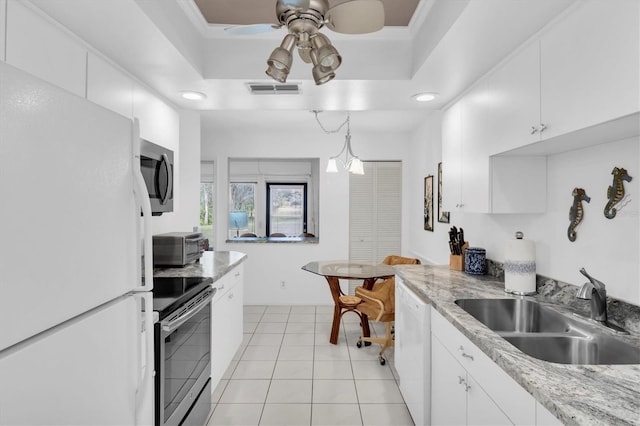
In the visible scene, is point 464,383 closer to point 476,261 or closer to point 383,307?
point 476,261

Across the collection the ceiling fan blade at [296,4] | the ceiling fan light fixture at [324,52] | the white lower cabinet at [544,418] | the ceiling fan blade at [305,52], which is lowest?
the white lower cabinet at [544,418]

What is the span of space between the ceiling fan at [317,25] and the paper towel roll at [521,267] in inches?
56.0

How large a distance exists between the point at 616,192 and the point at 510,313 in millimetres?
780

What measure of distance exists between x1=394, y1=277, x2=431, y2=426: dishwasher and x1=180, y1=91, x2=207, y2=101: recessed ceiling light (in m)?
2.09

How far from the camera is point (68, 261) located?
2.60 feet

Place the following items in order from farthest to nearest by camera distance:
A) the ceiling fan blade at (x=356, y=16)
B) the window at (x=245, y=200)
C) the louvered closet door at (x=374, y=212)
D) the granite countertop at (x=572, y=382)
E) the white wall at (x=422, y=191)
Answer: the window at (x=245, y=200)
the louvered closet door at (x=374, y=212)
the white wall at (x=422, y=191)
the ceiling fan blade at (x=356, y=16)
the granite countertop at (x=572, y=382)

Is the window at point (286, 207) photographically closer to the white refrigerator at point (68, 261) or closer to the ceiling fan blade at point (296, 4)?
the ceiling fan blade at point (296, 4)

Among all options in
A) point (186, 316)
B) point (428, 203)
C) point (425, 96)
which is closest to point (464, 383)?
point (186, 316)

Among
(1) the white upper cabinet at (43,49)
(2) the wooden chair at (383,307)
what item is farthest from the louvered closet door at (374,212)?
(1) the white upper cabinet at (43,49)

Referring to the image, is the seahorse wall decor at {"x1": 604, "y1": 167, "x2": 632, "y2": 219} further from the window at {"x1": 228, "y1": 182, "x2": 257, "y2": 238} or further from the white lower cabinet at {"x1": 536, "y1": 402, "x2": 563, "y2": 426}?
the window at {"x1": 228, "y1": 182, "x2": 257, "y2": 238}

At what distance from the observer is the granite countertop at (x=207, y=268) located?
240 centimetres

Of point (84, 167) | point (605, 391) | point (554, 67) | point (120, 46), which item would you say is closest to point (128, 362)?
point (84, 167)

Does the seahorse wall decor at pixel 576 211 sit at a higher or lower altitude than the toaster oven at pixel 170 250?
higher

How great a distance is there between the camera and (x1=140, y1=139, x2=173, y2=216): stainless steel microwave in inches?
87.6
